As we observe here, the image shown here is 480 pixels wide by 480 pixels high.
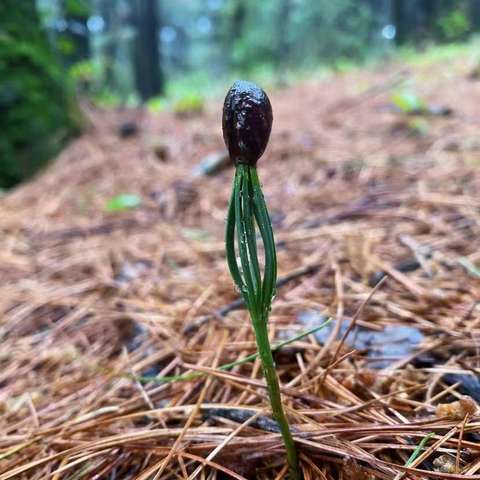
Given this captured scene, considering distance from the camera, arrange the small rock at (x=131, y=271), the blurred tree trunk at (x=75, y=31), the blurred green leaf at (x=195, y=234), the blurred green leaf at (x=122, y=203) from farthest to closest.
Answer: the blurred tree trunk at (x=75, y=31) < the blurred green leaf at (x=122, y=203) < the blurred green leaf at (x=195, y=234) < the small rock at (x=131, y=271)

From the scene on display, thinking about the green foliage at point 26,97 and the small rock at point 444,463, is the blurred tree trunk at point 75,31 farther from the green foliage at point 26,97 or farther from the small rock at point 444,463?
the small rock at point 444,463

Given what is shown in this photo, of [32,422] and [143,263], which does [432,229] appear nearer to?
[143,263]

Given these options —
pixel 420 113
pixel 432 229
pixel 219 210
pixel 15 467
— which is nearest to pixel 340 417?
pixel 15 467

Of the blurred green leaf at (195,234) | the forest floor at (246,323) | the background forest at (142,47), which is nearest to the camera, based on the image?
the forest floor at (246,323)

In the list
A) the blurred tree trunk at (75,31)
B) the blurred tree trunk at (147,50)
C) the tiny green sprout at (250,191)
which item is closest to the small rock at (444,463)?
the tiny green sprout at (250,191)

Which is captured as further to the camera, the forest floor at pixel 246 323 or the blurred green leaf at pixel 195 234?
the blurred green leaf at pixel 195 234

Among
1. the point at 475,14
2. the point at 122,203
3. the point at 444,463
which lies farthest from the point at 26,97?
the point at 475,14

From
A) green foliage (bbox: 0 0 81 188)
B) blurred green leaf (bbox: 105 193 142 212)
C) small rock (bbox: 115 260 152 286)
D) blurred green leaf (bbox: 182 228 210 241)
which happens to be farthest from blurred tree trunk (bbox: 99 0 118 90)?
small rock (bbox: 115 260 152 286)

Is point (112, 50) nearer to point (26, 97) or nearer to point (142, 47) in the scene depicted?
point (142, 47)
